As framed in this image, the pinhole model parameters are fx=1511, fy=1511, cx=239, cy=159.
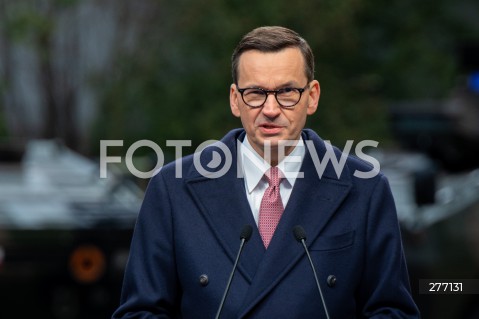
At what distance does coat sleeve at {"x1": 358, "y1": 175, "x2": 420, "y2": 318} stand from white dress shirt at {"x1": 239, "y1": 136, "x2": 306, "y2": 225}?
0.78ft

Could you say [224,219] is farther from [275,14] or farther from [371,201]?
[275,14]

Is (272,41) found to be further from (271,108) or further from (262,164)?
(262,164)

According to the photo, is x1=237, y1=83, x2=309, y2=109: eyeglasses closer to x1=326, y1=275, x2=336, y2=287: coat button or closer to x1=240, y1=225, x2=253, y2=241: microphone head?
x1=240, y1=225, x2=253, y2=241: microphone head

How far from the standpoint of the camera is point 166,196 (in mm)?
4199

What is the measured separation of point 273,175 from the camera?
4148mm

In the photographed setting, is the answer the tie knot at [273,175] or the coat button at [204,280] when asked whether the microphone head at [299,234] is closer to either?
the tie knot at [273,175]

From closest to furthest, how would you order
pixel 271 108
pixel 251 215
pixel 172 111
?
pixel 271 108, pixel 251 215, pixel 172 111

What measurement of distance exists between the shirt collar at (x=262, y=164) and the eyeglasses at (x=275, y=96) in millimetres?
166

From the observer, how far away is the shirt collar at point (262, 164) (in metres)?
4.15

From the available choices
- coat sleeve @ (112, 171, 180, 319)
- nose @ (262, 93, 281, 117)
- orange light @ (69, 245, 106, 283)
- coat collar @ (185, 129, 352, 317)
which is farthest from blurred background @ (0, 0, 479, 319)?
nose @ (262, 93, 281, 117)

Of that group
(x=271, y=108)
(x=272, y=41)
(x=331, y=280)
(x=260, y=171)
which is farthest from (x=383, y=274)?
(x=272, y=41)

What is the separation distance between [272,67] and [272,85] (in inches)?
1.9

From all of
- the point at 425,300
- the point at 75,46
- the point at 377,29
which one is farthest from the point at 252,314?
the point at 75,46

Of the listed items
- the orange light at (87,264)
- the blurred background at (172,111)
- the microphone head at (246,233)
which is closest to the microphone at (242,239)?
the microphone head at (246,233)
